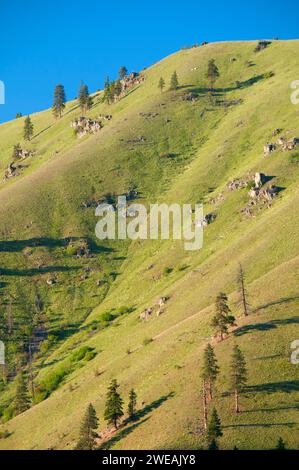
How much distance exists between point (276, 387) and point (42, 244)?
256ft

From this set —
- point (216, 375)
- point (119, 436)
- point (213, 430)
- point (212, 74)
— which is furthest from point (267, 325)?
point (212, 74)

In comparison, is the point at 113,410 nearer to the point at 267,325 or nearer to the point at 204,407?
the point at 204,407

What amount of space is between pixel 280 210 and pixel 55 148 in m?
105

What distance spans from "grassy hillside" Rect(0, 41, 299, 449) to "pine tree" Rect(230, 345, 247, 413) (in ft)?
3.30

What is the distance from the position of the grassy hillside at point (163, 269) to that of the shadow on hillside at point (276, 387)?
18 centimetres

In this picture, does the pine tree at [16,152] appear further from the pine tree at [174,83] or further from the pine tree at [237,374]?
the pine tree at [237,374]

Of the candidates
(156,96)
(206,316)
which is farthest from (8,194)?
(206,316)

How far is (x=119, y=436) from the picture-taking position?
191ft

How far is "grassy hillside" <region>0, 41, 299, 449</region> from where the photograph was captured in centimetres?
5912

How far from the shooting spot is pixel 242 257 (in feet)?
291

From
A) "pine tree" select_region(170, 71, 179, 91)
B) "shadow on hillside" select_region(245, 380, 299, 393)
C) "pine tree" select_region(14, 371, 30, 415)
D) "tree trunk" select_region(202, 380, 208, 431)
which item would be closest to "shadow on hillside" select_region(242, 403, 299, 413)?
"shadow on hillside" select_region(245, 380, 299, 393)

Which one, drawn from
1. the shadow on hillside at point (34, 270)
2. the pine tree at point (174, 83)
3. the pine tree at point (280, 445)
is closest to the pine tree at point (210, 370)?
the pine tree at point (280, 445)

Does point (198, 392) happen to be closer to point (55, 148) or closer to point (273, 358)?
point (273, 358)

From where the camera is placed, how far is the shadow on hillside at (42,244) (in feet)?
402
